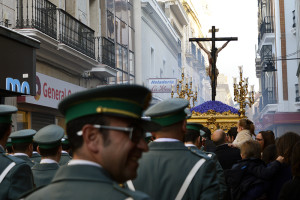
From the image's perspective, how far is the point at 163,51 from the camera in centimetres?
4575

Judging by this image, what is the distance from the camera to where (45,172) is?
589 cm

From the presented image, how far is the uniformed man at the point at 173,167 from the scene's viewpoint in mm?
4277

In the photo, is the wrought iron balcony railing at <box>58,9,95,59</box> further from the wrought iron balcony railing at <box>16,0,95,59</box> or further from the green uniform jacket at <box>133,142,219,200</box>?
the green uniform jacket at <box>133,142,219,200</box>

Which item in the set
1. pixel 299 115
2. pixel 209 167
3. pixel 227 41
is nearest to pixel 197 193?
pixel 209 167

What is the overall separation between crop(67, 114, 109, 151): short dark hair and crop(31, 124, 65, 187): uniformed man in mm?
3363

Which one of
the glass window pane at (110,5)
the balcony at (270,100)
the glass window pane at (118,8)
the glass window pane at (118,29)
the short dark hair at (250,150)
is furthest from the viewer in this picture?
the balcony at (270,100)

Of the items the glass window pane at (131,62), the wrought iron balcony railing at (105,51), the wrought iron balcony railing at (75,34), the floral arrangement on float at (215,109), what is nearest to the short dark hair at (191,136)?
the floral arrangement on float at (215,109)

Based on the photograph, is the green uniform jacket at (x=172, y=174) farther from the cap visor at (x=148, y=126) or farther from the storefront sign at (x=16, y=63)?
the storefront sign at (x=16, y=63)

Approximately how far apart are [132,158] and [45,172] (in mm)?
3549

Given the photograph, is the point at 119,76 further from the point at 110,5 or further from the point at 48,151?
the point at 48,151

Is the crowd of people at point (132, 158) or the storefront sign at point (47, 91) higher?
the storefront sign at point (47, 91)

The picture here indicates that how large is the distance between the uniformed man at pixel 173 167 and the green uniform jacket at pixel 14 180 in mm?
892

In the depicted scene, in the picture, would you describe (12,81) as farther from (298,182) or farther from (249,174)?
(298,182)

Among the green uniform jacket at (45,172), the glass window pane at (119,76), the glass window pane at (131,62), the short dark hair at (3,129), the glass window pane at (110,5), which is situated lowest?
the green uniform jacket at (45,172)
